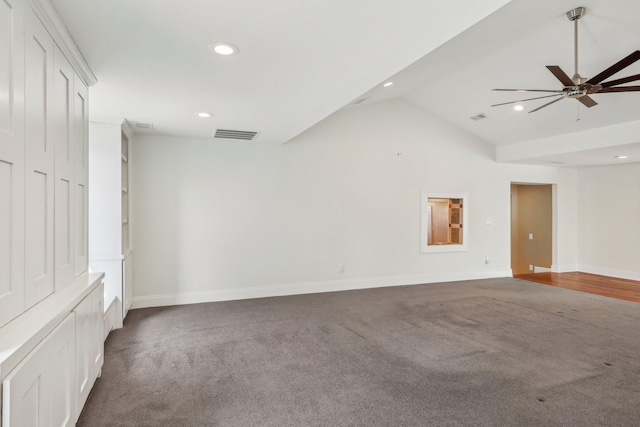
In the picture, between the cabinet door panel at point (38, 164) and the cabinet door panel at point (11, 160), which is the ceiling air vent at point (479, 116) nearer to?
the cabinet door panel at point (38, 164)

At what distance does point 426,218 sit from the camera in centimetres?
662

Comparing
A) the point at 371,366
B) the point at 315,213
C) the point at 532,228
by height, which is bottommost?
the point at 371,366

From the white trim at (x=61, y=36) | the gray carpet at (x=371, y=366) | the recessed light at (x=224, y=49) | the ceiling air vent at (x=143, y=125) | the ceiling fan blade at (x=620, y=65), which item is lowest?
the gray carpet at (x=371, y=366)

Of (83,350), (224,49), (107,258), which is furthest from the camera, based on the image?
(107,258)

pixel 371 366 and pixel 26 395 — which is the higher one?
pixel 26 395

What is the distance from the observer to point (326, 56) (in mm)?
2520

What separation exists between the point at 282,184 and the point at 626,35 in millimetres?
4476

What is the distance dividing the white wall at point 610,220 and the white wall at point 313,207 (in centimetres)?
199

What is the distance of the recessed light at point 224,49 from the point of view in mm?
2355

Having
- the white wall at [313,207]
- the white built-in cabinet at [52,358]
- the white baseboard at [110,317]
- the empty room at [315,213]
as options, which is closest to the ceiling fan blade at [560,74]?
the empty room at [315,213]

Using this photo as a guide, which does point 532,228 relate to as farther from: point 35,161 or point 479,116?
point 35,161

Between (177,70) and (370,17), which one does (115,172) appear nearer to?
(177,70)

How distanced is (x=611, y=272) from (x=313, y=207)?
6741 millimetres

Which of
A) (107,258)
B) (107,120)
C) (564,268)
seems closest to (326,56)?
(107,120)
